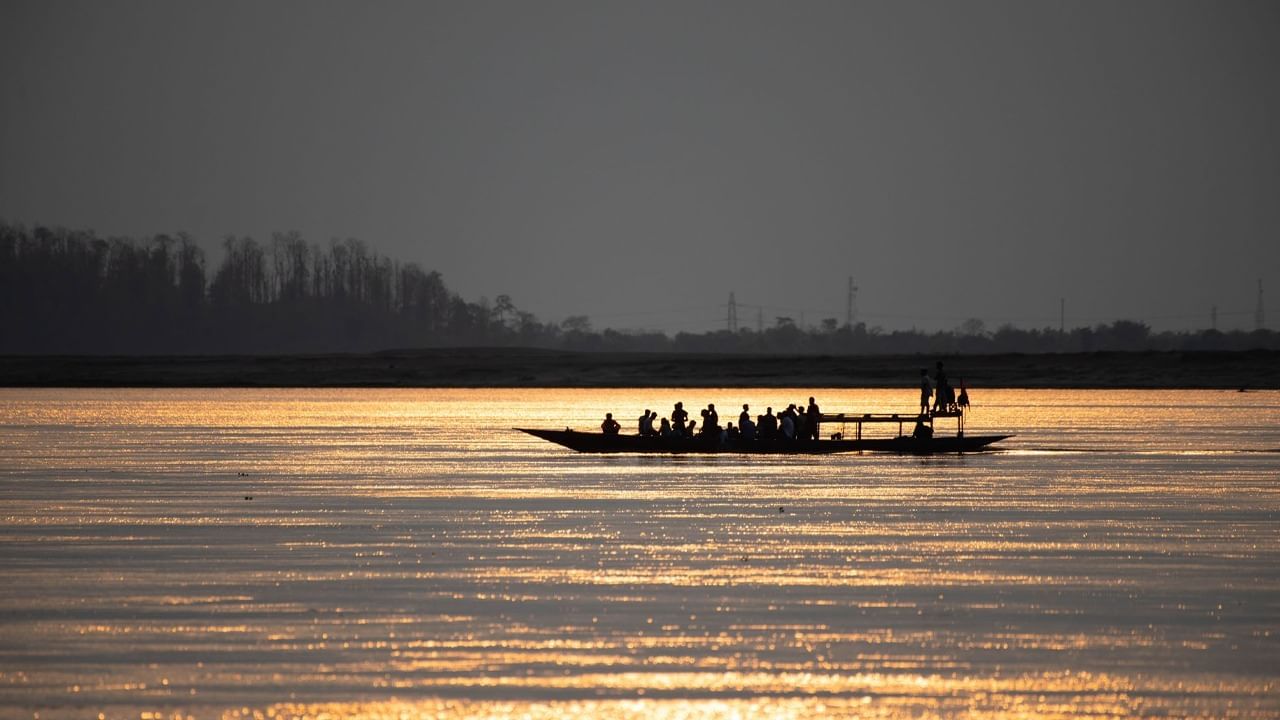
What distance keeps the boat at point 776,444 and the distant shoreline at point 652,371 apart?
9607 centimetres

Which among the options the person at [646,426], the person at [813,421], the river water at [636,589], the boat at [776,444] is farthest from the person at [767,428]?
the river water at [636,589]

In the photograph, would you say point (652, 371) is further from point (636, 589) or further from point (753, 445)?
point (636, 589)

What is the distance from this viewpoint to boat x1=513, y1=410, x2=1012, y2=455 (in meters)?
48.9

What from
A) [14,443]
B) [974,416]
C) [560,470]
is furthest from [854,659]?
[974,416]

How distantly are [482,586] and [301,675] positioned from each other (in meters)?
5.84

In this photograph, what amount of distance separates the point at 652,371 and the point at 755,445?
386ft

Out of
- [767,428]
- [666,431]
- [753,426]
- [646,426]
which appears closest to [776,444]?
[767,428]

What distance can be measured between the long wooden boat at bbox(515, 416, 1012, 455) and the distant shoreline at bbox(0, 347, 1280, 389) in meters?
96.0

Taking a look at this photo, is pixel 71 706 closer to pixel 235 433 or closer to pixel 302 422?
pixel 235 433

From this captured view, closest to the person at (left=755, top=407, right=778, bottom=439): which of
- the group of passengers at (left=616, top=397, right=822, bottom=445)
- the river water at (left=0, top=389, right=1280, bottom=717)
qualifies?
the group of passengers at (left=616, top=397, right=822, bottom=445)

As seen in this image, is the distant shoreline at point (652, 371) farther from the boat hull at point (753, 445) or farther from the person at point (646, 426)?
the person at point (646, 426)

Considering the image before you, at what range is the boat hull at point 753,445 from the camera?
48875 millimetres

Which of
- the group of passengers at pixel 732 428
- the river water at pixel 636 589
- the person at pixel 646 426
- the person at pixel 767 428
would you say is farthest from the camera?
the person at pixel 767 428

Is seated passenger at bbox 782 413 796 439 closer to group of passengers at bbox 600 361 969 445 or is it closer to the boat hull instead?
group of passengers at bbox 600 361 969 445
